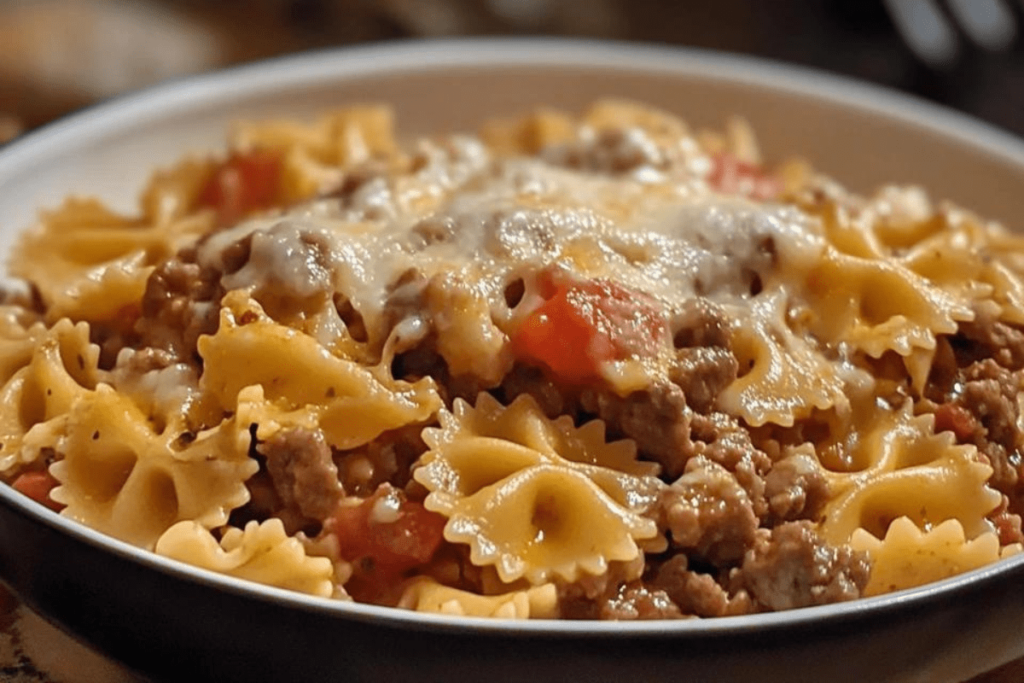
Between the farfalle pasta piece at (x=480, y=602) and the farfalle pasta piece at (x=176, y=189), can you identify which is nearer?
the farfalle pasta piece at (x=480, y=602)

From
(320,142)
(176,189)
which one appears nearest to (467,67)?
(320,142)

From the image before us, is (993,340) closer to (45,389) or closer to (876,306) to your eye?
(876,306)

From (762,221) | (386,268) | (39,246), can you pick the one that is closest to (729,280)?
(762,221)

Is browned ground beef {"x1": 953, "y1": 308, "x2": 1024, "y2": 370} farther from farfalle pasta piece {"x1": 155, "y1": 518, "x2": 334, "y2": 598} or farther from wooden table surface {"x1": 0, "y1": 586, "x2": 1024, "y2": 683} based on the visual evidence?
farfalle pasta piece {"x1": 155, "y1": 518, "x2": 334, "y2": 598}

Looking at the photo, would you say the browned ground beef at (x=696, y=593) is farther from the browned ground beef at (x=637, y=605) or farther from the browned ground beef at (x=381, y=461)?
the browned ground beef at (x=381, y=461)

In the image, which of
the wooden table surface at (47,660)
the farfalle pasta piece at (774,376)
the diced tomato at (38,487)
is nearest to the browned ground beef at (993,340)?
the farfalle pasta piece at (774,376)

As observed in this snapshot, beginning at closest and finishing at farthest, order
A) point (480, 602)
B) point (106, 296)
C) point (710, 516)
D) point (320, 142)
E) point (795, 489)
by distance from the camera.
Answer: point (480, 602)
point (710, 516)
point (795, 489)
point (106, 296)
point (320, 142)

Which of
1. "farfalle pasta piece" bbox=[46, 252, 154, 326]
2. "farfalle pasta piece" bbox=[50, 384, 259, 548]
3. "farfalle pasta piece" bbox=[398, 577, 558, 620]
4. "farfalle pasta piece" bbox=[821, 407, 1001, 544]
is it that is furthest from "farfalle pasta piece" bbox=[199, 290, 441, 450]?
"farfalle pasta piece" bbox=[821, 407, 1001, 544]
